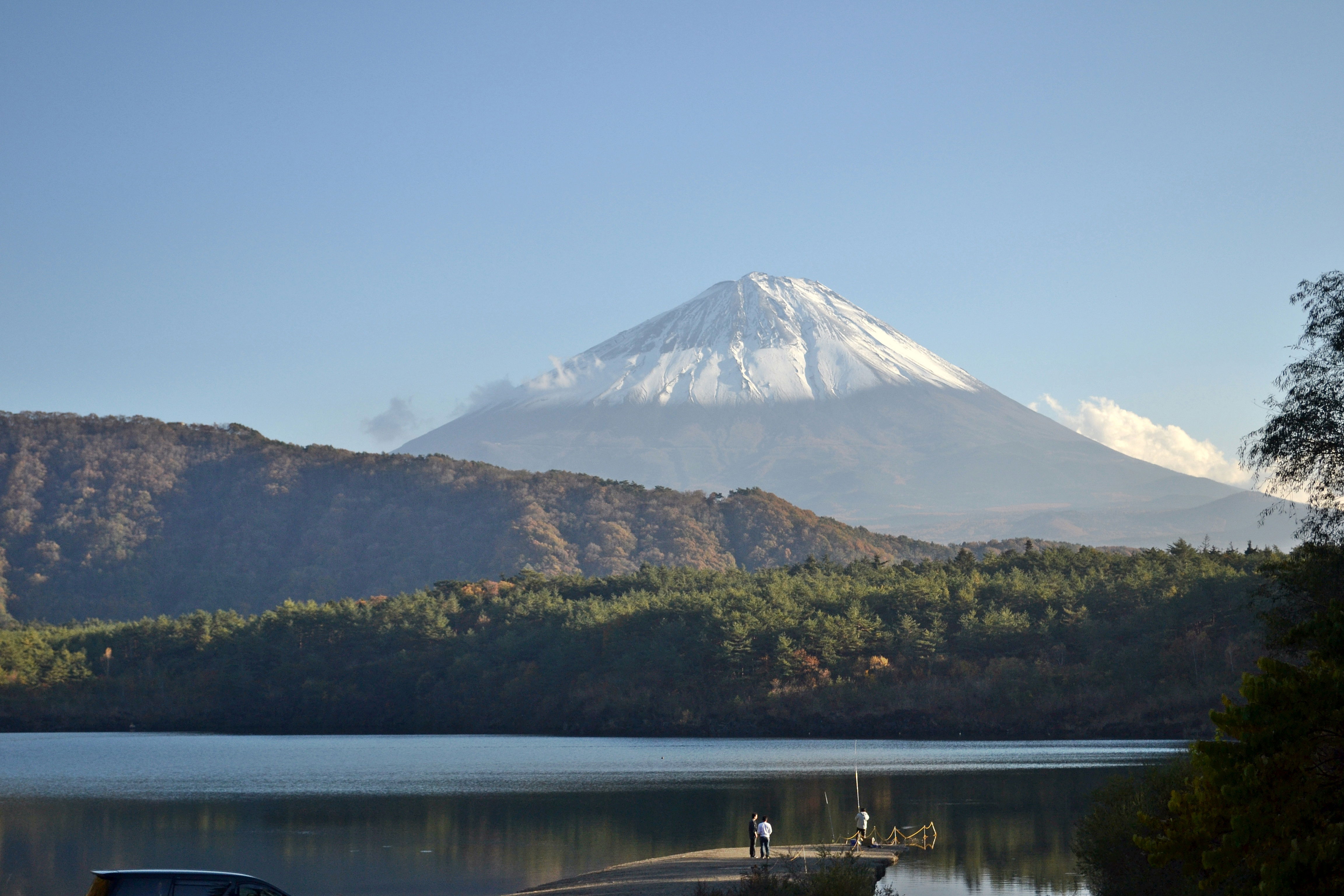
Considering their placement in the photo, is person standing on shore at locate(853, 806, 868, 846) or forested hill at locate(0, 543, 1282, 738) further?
forested hill at locate(0, 543, 1282, 738)

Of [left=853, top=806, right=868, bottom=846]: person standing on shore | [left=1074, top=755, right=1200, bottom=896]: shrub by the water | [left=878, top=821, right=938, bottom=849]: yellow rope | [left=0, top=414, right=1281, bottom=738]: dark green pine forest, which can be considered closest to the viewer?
[left=1074, top=755, right=1200, bottom=896]: shrub by the water

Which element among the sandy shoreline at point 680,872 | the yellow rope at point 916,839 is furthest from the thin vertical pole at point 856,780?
the sandy shoreline at point 680,872

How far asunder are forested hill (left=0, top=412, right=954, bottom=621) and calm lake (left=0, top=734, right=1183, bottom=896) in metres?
75.2

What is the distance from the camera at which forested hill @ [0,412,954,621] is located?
5399 inches

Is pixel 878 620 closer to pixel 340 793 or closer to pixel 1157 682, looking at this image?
pixel 1157 682

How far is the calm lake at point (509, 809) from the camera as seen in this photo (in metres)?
27.3

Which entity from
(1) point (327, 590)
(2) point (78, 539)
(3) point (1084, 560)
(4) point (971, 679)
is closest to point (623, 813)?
(4) point (971, 679)

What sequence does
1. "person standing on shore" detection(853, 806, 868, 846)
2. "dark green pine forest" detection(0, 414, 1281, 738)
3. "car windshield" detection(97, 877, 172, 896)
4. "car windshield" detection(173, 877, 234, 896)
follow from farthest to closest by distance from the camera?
"dark green pine forest" detection(0, 414, 1281, 738) < "person standing on shore" detection(853, 806, 868, 846) < "car windshield" detection(173, 877, 234, 896) < "car windshield" detection(97, 877, 172, 896)

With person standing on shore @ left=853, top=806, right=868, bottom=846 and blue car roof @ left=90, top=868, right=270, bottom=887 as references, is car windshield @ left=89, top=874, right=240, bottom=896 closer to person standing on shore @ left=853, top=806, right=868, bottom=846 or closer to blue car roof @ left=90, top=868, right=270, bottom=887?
blue car roof @ left=90, top=868, right=270, bottom=887

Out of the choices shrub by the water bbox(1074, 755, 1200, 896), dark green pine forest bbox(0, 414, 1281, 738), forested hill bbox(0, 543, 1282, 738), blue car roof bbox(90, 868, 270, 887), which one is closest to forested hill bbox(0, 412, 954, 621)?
dark green pine forest bbox(0, 414, 1281, 738)

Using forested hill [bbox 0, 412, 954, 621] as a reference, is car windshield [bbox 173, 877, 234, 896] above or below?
below

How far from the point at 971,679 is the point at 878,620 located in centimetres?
751

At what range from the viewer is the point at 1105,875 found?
64.1ft

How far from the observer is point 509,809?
3866cm
